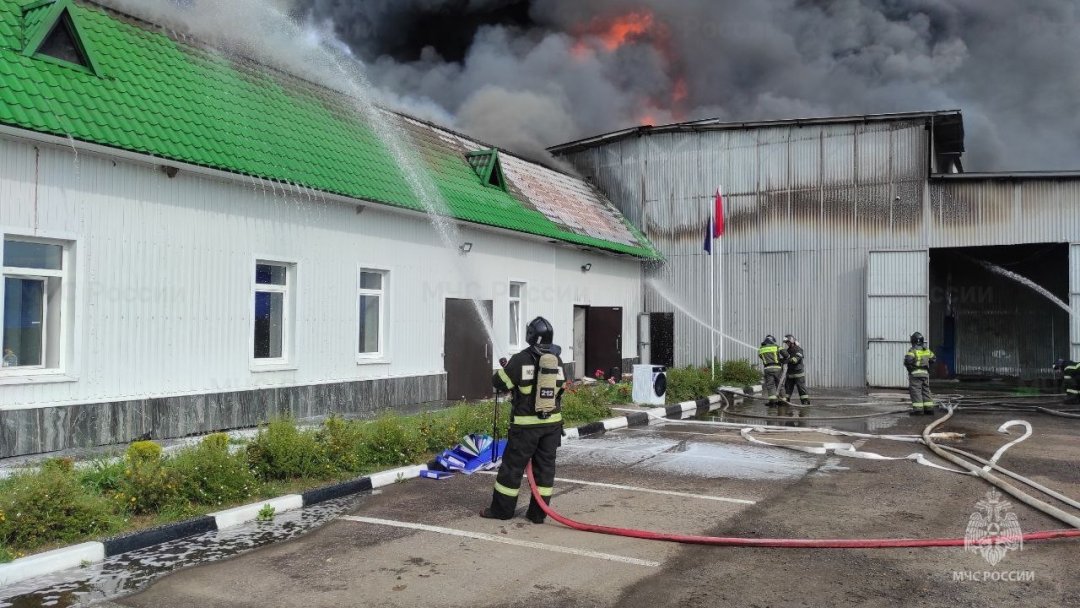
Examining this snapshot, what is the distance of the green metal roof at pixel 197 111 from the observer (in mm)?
9414

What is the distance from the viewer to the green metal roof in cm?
941

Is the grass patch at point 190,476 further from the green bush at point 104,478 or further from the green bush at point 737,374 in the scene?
the green bush at point 737,374

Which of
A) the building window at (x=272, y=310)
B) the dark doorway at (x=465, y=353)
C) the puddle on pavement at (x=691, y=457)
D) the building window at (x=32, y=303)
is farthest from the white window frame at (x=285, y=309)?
the puddle on pavement at (x=691, y=457)

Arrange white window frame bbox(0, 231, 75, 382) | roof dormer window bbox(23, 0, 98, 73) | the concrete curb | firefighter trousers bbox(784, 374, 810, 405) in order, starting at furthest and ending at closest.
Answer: firefighter trousers bbox(784, 374, 810, 405) < roof dormer window bbox(23, 0, 98, 73) < white window frame bbox(0, 231, 75, 382) < the concrete curb

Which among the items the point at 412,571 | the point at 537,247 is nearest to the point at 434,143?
the point at 537,247

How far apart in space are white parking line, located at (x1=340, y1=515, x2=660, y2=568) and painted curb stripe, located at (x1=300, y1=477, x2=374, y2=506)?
0.67 m

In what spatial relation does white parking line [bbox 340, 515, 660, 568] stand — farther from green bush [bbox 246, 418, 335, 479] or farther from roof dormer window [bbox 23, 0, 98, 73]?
roof dormer window [bbox 23, 0, 98, 73]

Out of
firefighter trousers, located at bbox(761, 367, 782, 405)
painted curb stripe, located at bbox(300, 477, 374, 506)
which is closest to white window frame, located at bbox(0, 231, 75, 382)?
painted curb stripe, located at bbox(300, 477, 374, 506)

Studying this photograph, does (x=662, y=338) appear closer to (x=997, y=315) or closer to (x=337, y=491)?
(x=997, y=315)

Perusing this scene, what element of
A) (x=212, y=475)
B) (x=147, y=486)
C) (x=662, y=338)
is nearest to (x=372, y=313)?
(x=212, y=475)

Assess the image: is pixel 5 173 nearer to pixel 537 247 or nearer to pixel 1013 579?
pixel 1013 579

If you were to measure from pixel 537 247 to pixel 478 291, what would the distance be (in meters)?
2.81

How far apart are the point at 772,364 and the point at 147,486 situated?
541 inches

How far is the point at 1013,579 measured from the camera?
5316 mm
